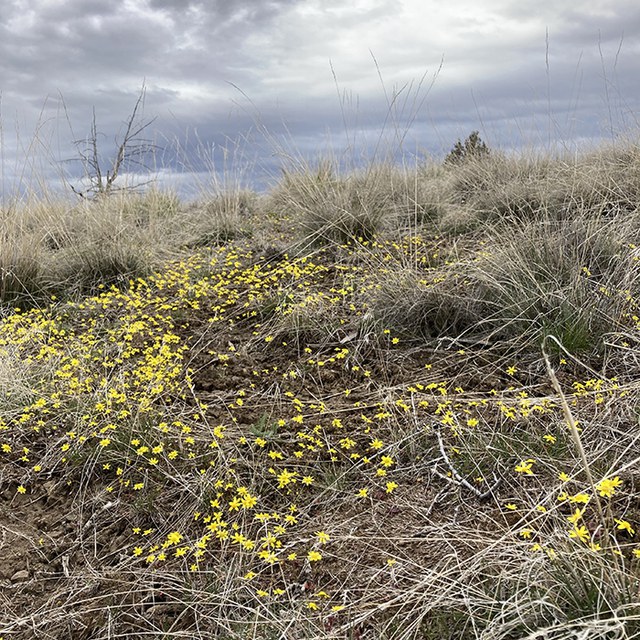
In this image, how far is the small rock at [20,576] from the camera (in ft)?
6.75

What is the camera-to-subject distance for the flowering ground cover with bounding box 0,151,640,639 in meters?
1.61

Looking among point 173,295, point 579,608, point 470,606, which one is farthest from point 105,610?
point 173,295

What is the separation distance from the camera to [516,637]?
1425 mm

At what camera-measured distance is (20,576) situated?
6.78 feet

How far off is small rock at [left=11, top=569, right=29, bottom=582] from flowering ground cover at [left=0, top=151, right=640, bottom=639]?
0.04ft

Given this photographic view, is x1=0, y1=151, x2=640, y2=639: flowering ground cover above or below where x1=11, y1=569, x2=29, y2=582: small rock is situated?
above

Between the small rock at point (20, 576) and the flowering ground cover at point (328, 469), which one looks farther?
the small rock at point (20, 576)

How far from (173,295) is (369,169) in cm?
241

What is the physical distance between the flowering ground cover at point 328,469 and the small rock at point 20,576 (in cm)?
1

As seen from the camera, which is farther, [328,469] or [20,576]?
[328,469]

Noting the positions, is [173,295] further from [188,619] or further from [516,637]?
[516,637]

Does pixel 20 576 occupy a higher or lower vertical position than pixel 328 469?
lower

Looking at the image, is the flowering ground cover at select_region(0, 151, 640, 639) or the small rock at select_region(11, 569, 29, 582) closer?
the flowering ground cover at select_region(0, 151, 640, 639)

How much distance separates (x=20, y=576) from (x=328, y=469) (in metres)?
1.17
